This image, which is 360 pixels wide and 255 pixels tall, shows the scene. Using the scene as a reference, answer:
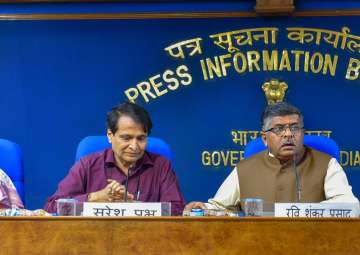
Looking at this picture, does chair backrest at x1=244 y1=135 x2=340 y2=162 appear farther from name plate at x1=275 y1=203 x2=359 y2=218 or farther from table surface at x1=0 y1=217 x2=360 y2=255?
table surface at x1=0 y1=217 x2=360 y2=255

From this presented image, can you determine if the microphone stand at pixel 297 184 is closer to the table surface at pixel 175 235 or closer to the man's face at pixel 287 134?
the man's face at pixel 287 134

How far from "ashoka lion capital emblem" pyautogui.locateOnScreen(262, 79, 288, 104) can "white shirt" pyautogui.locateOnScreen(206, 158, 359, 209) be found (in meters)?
1.11

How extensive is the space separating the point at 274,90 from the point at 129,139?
4.83 ft

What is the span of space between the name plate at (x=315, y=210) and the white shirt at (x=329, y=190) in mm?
701

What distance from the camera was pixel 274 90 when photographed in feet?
16.7

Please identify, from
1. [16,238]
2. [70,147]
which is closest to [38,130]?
[70,147]

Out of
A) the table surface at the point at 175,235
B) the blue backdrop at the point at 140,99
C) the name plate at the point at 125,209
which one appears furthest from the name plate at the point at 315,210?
the blue backdrop at the point at 140,99

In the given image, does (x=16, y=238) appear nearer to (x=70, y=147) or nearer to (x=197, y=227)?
(x=197, y=227)

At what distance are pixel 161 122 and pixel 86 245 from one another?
2491 millimetres

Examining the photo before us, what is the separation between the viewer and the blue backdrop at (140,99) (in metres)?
5.07

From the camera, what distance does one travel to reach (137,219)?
107 inches

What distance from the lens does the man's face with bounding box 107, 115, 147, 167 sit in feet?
12.6

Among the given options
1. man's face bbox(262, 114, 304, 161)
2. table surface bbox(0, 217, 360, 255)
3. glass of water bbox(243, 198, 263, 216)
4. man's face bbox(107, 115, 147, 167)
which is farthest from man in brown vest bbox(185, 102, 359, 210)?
table surface bbox(0, 217, 360, 255)

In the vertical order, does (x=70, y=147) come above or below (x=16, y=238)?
above
